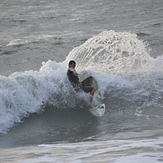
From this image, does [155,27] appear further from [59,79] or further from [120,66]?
[59,79]

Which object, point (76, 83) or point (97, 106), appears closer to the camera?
point (97, 106)

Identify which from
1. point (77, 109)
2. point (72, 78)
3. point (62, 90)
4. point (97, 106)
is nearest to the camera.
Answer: point (97, 106)

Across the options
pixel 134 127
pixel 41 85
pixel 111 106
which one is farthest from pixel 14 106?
pixel 134 127

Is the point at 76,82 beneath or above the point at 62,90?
above

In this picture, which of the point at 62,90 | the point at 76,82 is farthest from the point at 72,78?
the point at 62,90

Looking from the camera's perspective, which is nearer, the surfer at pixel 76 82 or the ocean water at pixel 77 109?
the ocean water at pixel 77 109

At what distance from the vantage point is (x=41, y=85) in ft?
39.7

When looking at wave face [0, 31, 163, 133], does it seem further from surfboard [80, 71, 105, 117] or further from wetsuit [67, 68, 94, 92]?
surfboard [80, 71, 105, 117]

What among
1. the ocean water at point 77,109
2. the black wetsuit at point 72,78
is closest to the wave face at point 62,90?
the ocean water at point 77,109

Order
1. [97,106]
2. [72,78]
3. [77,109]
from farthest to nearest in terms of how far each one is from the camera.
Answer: [77,109]
[72,78]
[97,106]

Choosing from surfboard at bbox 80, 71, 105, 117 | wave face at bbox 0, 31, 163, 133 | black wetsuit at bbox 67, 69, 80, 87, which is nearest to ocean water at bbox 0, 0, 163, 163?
wave face at bbox 0, 31, 163, 133

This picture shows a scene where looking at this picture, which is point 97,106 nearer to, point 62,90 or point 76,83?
point 76,83

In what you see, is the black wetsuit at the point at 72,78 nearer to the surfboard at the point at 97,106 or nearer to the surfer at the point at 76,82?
the surfer at the point at 76,82

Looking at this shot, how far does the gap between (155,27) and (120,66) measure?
11417 millimetres
